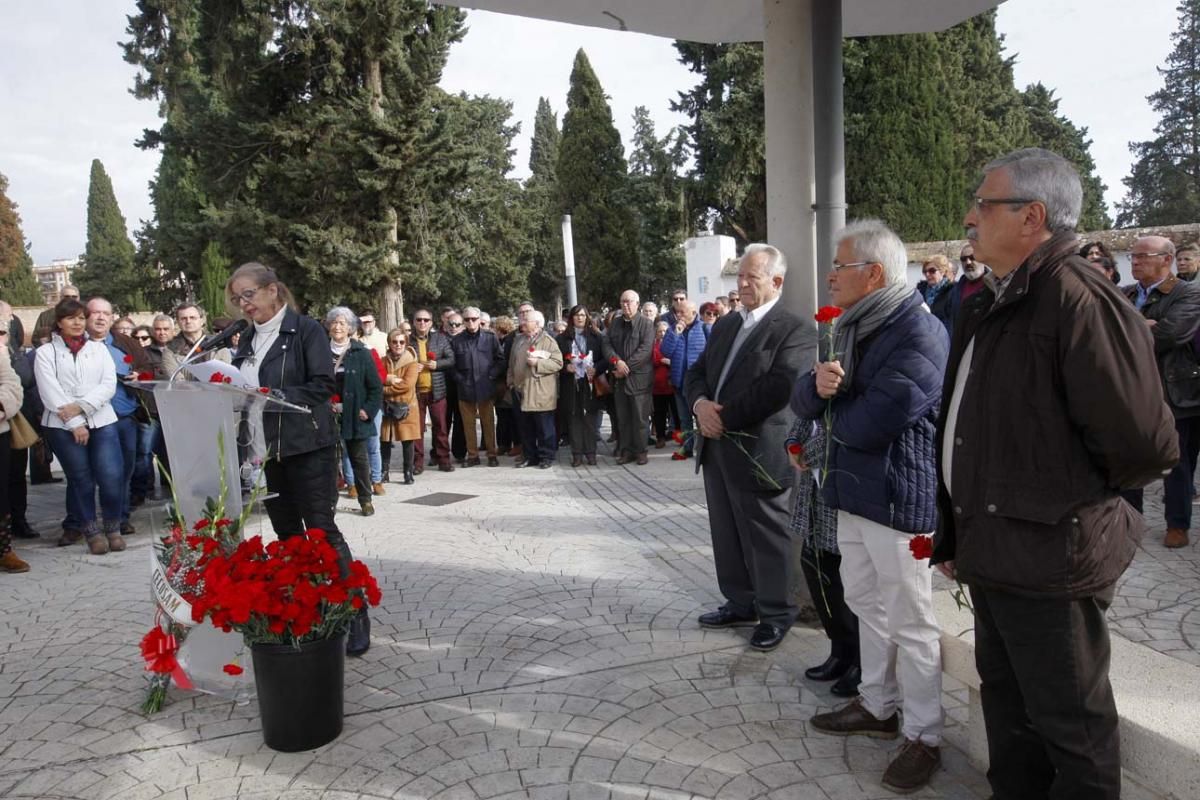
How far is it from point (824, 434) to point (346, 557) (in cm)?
261

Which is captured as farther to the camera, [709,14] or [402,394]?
[402,394]

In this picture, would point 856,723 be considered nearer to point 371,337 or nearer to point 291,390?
point 291,390

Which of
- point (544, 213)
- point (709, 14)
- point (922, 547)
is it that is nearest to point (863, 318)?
point (922, 547)

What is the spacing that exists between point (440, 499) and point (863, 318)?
6.72m

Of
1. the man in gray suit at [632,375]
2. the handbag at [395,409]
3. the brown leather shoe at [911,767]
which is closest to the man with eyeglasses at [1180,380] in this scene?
the brown leather shoe at [911,767]

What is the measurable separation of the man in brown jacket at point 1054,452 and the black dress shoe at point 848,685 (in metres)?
1.46

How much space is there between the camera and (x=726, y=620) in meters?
4.83

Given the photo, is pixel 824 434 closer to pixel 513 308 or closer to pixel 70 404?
pixel 70 404

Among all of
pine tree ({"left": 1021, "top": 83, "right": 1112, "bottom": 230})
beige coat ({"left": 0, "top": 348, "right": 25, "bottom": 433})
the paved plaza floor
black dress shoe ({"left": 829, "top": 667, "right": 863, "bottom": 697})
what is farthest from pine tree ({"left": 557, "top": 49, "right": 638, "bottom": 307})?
black dress shoe ({"left": 829, "top": 667, "right": 863, "bottom": 697})

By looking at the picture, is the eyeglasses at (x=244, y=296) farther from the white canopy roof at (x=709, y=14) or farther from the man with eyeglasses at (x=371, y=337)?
the man with eyeglasses at (x=371, y=337)

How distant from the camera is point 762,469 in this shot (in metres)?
4.33

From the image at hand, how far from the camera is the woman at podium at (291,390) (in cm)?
438

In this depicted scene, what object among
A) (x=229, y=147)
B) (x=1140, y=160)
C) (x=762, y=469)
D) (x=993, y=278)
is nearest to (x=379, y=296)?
(x=229, y=147)

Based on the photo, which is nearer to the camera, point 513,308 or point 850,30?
point 850,30
